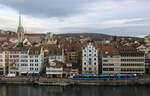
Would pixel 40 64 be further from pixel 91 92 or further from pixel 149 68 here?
pixel 149 68

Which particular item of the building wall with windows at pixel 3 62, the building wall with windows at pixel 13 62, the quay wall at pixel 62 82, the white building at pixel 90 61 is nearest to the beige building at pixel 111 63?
the white building at pixel 90 61

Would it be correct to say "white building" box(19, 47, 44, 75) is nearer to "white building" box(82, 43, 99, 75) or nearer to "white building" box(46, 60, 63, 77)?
"white building" box(46, 60, 63, 77)

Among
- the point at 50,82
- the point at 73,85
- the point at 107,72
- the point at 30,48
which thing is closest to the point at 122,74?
the point at 107,72

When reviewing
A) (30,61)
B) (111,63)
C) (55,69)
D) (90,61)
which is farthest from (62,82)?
(111,63)

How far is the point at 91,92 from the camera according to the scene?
5775 centimetres

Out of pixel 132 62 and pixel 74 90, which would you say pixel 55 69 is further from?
pixel 132 62

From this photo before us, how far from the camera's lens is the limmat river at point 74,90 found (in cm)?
5634

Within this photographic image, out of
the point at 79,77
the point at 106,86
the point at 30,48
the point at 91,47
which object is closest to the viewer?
the point at 106,86

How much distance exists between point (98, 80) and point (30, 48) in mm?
31908

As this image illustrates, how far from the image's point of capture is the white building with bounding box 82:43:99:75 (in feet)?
239

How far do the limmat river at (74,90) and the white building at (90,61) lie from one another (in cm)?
1040

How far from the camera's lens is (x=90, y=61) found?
7338cm

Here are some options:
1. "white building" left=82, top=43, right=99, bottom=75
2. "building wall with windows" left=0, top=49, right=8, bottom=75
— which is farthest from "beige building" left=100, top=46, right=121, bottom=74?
"building wall with windows" left=0, top=49, right=8, bottom=75

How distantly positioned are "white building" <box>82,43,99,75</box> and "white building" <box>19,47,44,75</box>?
18.3 m
